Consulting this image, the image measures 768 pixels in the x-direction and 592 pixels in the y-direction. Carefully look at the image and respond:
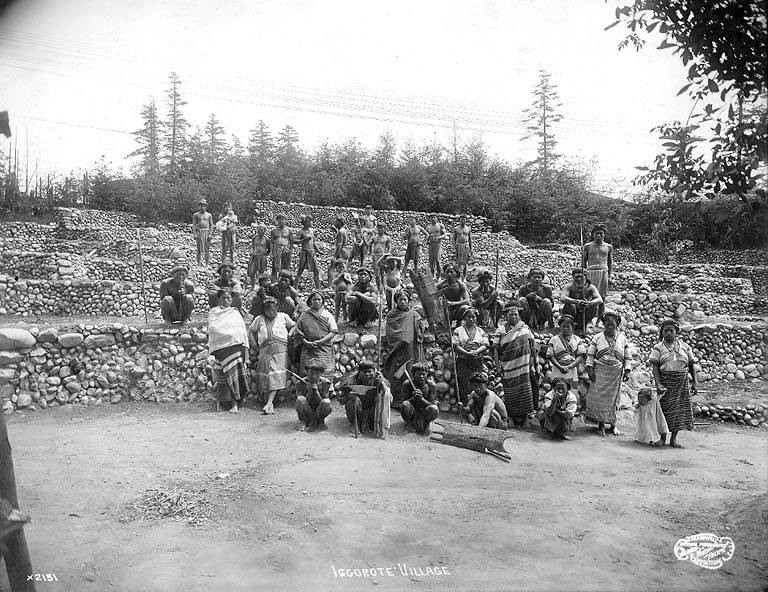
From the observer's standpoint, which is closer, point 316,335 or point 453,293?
point 316,335

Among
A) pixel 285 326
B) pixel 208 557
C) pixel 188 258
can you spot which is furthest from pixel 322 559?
pixel 188 258

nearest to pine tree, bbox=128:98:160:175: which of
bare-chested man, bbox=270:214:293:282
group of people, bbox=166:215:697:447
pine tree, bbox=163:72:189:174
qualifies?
pine tree, bbox=163:72:189:174

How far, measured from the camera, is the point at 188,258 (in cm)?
1850

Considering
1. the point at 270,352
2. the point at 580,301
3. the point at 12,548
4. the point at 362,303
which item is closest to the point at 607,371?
the point at 580,301

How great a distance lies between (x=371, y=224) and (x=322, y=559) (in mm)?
15896

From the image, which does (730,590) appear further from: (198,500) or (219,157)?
(219,157)

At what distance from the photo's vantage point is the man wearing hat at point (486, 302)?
10172 mm

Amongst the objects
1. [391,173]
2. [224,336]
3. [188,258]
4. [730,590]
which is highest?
[391,173]

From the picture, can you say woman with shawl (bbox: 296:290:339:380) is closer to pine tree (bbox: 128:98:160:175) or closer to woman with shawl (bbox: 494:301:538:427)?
woman with shawl (bbox: 494:301:538:427)

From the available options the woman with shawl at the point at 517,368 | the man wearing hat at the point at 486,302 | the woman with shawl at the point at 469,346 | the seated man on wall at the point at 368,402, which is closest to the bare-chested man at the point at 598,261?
the man wearing hat at the point at 486,302

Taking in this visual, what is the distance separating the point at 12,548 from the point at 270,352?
499cm

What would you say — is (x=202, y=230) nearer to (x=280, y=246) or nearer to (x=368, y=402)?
(x=280, y=246)

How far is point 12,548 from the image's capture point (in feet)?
11.3

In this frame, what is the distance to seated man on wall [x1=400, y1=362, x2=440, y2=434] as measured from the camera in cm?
746
